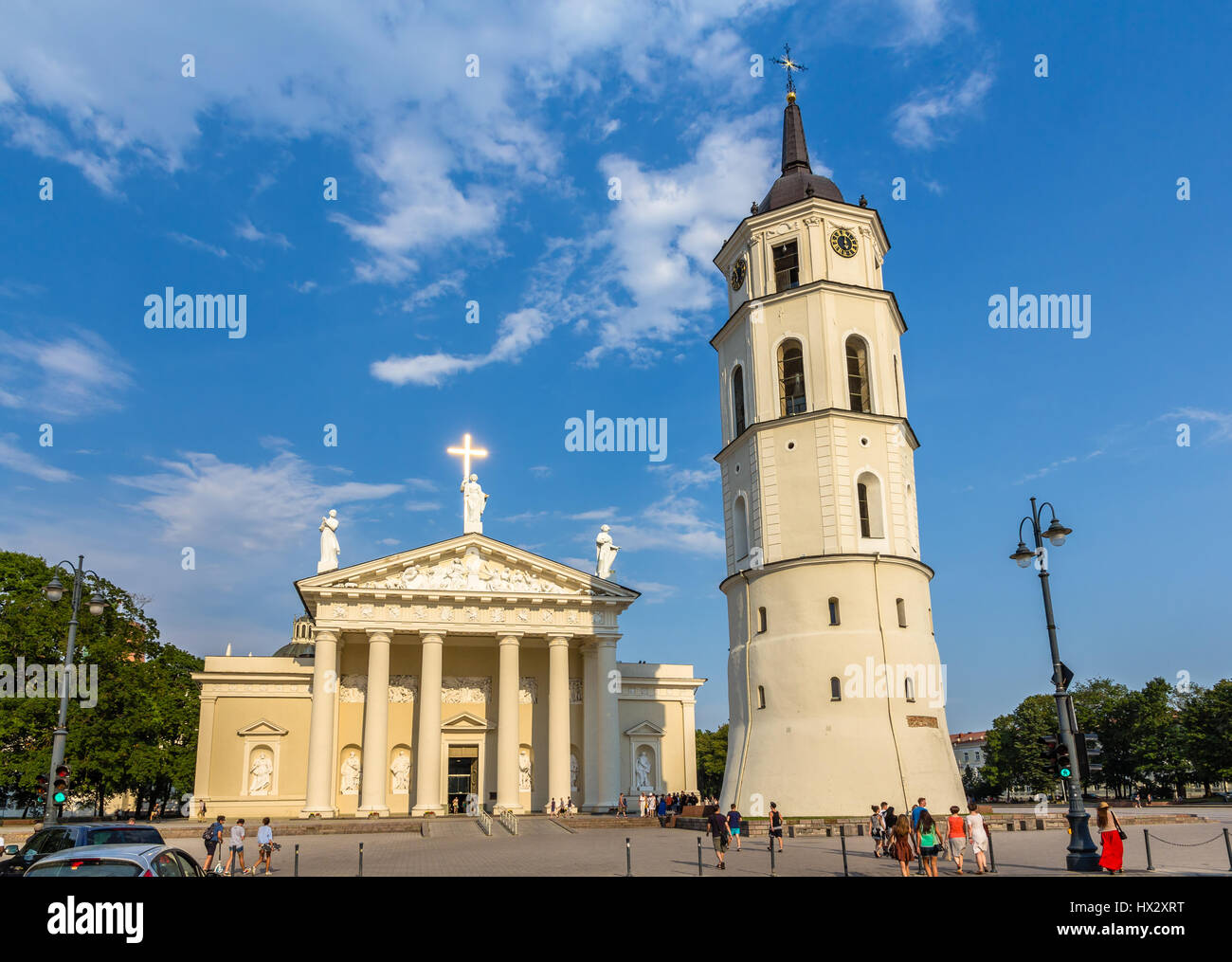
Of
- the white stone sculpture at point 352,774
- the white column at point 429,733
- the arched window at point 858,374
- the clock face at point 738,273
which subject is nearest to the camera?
the arched window at point 858,374

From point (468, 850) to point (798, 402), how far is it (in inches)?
825

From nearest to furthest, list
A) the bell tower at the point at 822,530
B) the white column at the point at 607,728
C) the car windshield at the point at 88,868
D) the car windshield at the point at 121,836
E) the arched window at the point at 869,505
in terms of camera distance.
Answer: the car windshield at the point at 88,868
the car windshield at the point at 121,836
the bell tower at the point at 822,530
the arched window at the point at 869,505
the white column at the point at 607,728

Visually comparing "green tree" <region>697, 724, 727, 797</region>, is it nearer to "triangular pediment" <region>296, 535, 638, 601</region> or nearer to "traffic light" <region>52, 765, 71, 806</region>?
"triangular pediment" <region>296, 535, 638, 601</region>

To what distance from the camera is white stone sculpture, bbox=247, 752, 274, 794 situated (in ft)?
151

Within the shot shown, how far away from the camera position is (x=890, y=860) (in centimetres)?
2369

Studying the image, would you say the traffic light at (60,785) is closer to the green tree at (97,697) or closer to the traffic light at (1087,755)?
the green tree at (97,697)

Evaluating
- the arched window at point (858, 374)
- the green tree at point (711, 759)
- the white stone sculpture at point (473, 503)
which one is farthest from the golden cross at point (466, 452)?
the green tree at point (711, 759)

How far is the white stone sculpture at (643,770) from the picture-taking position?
50.1m

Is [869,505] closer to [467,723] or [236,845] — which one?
[467,723]

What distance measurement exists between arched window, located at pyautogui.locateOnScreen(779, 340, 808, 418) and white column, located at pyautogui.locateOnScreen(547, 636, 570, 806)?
1700 cm

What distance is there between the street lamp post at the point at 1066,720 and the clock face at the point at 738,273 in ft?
67.2
